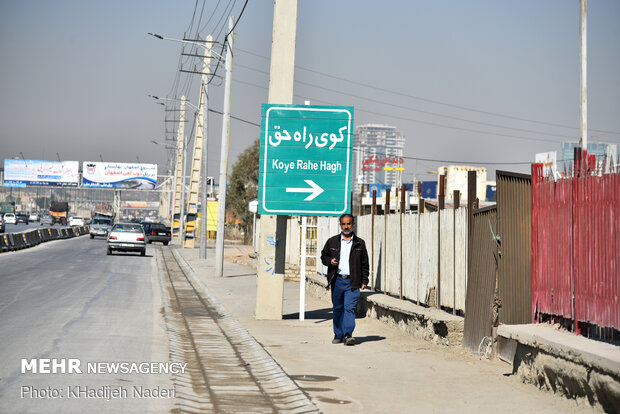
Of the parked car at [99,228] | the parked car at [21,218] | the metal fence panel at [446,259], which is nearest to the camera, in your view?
the metal fence panel at [446,259]

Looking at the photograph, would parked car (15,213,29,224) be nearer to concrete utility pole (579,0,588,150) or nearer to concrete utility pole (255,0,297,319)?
concrete utility pole (579,0,588,150)

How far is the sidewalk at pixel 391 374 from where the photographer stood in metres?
7.84

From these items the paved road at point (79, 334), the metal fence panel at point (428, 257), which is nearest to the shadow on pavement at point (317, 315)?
the paved road at point (79, 334)

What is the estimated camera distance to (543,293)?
30.3 feet

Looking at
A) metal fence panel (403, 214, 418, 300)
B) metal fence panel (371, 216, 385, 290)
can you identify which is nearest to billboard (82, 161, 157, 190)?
metal fence panel (371, 216, 385, 290)

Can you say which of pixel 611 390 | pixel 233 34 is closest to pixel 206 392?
pixel 611 390

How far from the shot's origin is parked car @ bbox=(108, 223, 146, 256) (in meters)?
42.8

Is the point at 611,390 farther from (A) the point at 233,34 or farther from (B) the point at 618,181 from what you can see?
(A) the point at 233,34

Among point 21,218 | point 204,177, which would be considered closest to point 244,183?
point 204,177

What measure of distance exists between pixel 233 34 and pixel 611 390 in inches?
1071

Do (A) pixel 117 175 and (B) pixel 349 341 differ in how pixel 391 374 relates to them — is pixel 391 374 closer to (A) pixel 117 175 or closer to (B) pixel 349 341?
(B) pixel 349 341

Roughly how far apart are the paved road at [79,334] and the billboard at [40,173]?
258 feet

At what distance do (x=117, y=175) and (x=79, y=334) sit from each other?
9206cm

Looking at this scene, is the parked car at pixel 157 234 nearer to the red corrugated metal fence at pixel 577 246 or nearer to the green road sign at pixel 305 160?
the green road sign at pixel 305 160
